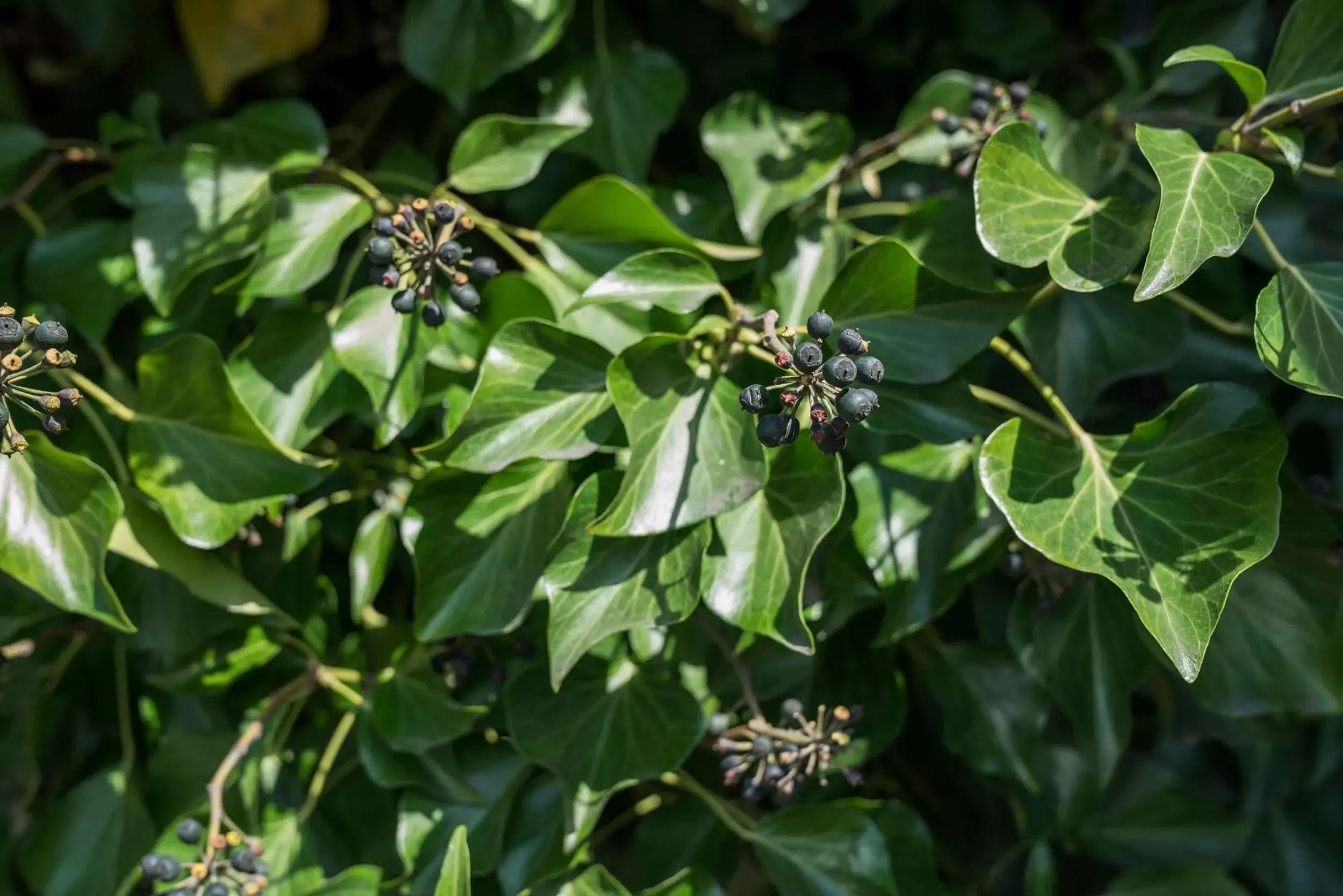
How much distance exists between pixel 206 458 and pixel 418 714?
0.99 ft

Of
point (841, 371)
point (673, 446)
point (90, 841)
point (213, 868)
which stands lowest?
point (90, 841)

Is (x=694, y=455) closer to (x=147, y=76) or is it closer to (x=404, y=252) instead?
(x=404, y=252)

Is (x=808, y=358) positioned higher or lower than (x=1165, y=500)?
higher

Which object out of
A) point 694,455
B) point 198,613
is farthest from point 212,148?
point 694,455

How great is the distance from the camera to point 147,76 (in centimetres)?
133

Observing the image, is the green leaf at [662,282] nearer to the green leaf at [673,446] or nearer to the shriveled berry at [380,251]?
the green leaf at [673,446]

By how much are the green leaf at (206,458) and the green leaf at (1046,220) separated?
604mm

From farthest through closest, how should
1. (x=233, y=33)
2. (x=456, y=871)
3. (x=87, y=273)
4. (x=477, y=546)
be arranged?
(x=233, y=33) < (x=87, y=273) < (x=477, y=546) < (x=456, y=871)

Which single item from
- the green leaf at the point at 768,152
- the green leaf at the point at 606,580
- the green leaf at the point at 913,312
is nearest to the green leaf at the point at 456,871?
the green leaf at the point at 606,580

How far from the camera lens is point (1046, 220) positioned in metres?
0.85

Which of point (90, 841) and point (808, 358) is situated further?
point (90, 841)

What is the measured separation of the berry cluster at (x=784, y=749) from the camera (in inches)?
35.3

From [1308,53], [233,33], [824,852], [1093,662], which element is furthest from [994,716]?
[233,33]

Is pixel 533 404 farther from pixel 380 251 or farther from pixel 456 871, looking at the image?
pixel 456 871
